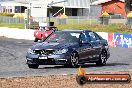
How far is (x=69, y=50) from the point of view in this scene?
19.3 m

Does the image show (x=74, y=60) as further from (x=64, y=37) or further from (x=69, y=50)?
(x=64, y=37)

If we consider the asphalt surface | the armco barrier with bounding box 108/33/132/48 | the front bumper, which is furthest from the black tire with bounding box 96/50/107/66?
the armco barrier with bounding box 108/33/132/48

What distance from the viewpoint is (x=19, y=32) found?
53.2 meters

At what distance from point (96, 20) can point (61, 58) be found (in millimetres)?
50510

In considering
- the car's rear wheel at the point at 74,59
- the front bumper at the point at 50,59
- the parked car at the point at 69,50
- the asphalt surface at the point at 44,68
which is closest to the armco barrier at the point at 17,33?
the asphalt surface at the point at 44,68

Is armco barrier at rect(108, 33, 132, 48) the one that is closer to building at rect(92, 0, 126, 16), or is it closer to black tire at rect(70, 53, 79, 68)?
black tire at rect(70, 53, 79, 68)

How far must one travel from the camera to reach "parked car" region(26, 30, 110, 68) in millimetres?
19031

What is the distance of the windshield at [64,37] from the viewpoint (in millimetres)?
20075

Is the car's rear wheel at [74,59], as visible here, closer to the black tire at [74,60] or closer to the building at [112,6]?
the black tire at [74,60]

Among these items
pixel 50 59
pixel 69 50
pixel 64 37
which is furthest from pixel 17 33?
pixel 50 59

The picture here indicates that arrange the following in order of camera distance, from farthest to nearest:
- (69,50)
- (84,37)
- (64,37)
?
(84,37), (64,37), (69,50)

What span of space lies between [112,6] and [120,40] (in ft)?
180

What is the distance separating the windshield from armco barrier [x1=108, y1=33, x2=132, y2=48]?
1751 centimetres

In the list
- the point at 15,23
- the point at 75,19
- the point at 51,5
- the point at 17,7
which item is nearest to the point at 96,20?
the point at 75,19
